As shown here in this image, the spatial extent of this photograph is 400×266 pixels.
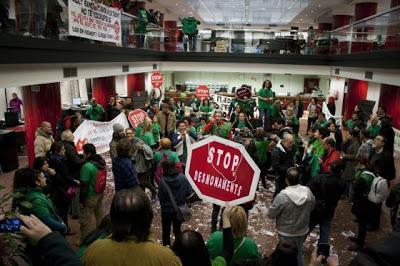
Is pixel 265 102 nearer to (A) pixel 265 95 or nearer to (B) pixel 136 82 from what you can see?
(A) pixel 265 95

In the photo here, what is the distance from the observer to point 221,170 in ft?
A: 12.2

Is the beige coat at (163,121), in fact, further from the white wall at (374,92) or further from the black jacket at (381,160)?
the white wall at (374,92)

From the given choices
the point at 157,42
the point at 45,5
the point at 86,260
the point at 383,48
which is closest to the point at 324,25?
the point at 157,42

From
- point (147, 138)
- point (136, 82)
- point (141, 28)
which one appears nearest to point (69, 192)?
point (147, 138)

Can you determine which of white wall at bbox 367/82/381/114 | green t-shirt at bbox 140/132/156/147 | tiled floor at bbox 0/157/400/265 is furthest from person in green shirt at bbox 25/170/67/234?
white wall at bbox 367/82/381/114

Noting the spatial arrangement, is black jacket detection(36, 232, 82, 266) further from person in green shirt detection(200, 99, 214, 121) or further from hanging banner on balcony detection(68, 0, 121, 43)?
person in green shirt detection(200, 99, 214, 121)

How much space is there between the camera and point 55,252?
1.67 meters

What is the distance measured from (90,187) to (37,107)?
23.6ft

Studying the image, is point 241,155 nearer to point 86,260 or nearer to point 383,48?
point 86,260

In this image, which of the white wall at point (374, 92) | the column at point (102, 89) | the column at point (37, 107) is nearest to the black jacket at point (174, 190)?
the column at point (37, 107)

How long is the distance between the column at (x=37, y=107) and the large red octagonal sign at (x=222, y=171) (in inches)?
350

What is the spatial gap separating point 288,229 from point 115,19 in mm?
8858

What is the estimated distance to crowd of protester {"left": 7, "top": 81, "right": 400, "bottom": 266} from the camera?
203 centimetres

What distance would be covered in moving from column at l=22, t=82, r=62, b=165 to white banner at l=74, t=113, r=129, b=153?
345 centimetres
